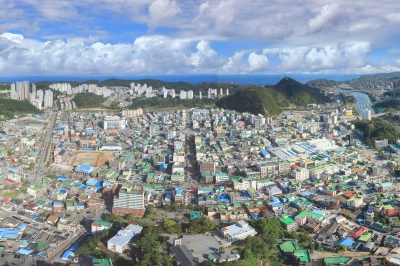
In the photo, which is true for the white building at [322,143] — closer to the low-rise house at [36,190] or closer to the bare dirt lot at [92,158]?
the bare dirt lot at [92,158]

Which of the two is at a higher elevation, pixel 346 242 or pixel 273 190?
pixel 273 190

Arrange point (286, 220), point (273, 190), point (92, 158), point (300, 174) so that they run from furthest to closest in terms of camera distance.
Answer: point (92, 158)
point (300, 174)
point (273, 190)
point (286, 220)

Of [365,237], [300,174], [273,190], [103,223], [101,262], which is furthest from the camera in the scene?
[300,174]

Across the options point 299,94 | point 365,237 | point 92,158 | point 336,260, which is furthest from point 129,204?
point 299,94

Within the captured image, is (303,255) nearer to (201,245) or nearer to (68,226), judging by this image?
(201,245)

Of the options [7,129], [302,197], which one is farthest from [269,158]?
[7,129]

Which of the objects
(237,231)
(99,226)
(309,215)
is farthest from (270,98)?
(99,226)

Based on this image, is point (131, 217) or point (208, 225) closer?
point (208, 225)

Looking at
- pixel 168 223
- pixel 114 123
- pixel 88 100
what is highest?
pixel 88 100
